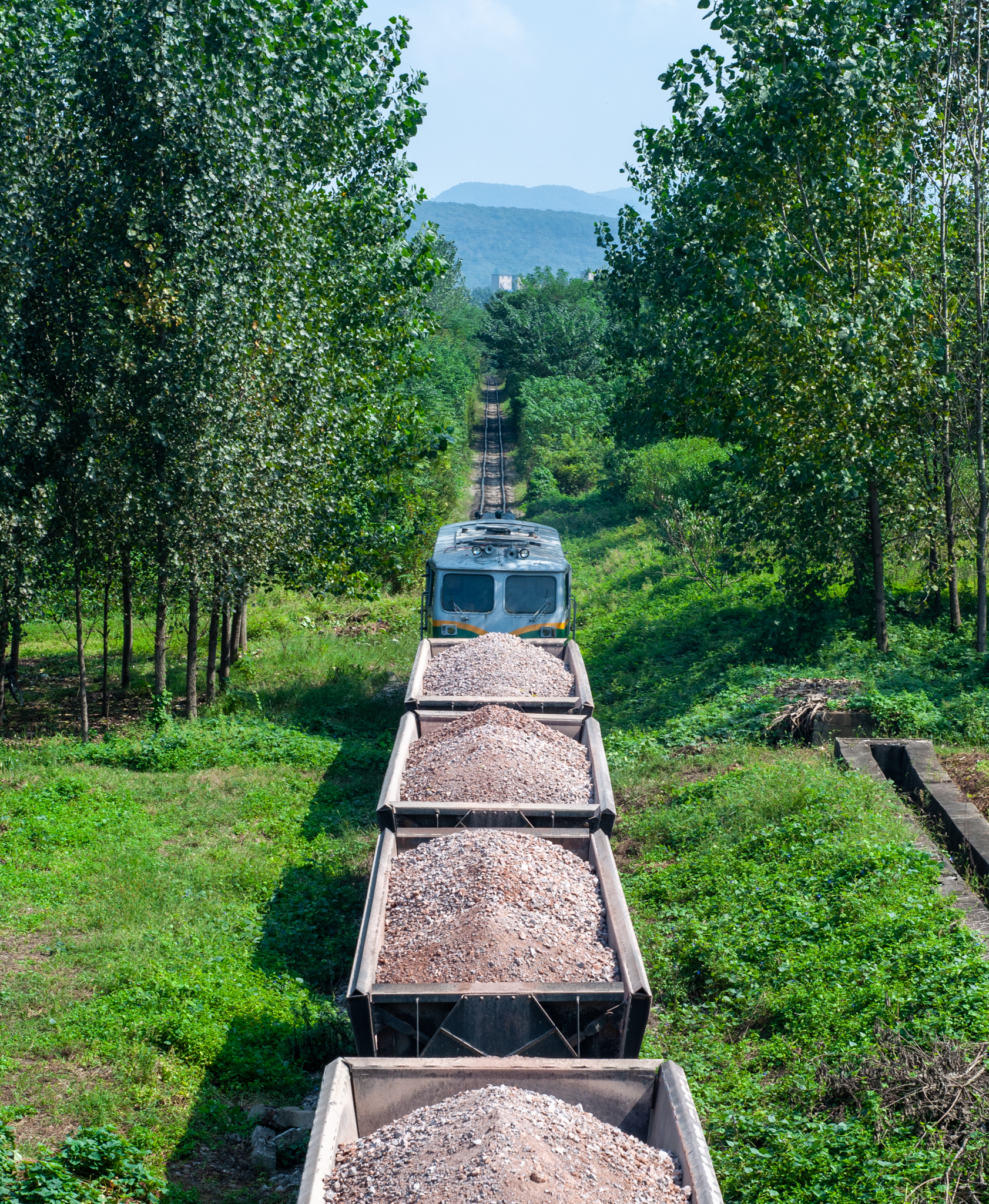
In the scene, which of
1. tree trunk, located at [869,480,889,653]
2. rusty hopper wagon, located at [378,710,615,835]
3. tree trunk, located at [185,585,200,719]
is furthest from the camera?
tree trunk, located at [185,585,200,719]

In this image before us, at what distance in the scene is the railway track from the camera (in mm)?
35284

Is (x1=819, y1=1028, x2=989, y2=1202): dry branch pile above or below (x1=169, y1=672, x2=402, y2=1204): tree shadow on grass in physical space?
above

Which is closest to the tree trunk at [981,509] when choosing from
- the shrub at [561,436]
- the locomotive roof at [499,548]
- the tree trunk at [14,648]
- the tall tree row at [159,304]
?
the locomotive roof at [499,548]

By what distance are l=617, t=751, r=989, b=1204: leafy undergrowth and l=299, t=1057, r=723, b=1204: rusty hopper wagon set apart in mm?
1089

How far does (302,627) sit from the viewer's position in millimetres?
21359

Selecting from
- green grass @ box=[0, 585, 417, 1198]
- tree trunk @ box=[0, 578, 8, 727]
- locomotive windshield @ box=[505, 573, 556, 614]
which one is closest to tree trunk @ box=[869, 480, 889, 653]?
locomotive windshield @ box=[505, 573, 556, 614]

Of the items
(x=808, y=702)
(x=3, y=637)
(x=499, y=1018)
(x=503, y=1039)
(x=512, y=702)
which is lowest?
(x=503, y=1039)

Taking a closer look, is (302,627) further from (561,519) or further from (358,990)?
(358,990)

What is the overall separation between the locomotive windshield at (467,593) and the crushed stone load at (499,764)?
3951 mm

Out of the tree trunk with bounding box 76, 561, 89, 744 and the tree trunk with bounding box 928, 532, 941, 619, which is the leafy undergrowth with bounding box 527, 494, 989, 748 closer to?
the tree trunk with bounding box 928, 532, 941, 619

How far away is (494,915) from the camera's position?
592 cm

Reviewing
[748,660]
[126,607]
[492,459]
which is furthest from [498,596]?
[492,459]

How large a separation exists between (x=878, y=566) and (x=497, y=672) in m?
6.74

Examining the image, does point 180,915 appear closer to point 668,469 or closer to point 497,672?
point 497,672
